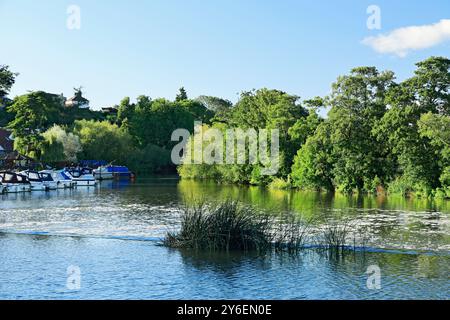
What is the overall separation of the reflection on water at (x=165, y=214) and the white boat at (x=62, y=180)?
7.77 m

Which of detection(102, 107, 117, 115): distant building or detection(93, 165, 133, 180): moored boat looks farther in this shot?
detection(102, 107, 117, 115): distant building

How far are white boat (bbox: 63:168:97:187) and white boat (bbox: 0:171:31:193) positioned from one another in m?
8.47

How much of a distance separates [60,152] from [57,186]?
15.7 meters

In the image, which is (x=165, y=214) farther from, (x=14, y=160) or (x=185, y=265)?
(x=14, y=160)

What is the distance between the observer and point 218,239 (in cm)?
1966

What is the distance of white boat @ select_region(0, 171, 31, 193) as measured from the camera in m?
48.2

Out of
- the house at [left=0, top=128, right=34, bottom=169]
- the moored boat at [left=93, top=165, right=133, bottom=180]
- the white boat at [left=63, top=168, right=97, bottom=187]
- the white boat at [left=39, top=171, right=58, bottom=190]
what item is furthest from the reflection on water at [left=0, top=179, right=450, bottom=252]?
the moored boat at [left=93, top=165, right=133, bottom=180]

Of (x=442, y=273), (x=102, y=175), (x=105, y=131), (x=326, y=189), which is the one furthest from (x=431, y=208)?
(x=105, y=131)

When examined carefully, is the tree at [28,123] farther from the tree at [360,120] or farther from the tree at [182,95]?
the tree at [182,95]

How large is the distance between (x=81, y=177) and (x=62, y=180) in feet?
12.1

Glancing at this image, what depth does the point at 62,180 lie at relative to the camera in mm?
57000

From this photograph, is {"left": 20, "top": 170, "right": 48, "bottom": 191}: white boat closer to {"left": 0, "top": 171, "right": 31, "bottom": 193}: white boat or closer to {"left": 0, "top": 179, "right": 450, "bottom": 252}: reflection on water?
{"left": 0, "top": 171, "right": 31, "bottom": 193}: white boat

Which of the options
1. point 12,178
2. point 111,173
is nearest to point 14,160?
point 12,178

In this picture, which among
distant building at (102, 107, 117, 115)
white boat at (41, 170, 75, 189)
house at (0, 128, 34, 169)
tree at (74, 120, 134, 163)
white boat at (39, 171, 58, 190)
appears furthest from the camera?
distant building at (102, 107, 117, 115)
